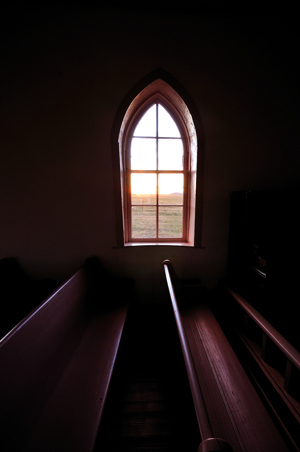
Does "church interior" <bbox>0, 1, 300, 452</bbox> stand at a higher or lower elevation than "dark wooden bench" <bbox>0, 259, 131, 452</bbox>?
higher

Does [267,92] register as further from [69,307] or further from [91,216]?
[69,307]

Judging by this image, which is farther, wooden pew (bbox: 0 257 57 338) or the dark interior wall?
the dark interior wall

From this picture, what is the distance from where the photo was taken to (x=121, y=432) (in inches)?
57.0

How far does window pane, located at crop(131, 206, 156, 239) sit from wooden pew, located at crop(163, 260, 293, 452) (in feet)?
4.51

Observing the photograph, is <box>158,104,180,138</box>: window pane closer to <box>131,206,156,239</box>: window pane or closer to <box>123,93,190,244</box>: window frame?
<box>123,93,190,244</box>: window frame

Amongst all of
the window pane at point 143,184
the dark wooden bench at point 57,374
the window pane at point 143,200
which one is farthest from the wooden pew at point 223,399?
the window pane at point 143,184

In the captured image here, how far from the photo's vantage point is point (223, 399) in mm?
1278

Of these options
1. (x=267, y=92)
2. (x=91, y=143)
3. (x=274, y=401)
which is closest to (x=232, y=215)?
(x=267, y=92)

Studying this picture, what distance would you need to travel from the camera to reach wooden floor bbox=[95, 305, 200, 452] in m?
1.39

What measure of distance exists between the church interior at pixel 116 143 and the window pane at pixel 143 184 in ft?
1.27

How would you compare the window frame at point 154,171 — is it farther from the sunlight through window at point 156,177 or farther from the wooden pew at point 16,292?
the wooden pew at point 16,292

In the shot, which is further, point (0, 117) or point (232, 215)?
point (232, 215)

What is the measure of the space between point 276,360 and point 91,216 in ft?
8.04

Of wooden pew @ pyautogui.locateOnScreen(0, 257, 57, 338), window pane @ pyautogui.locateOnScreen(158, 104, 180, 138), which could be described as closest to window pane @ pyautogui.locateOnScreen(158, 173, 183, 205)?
window pane @ pyautogui.locateOnScreen(158, 104, 180, 138)
